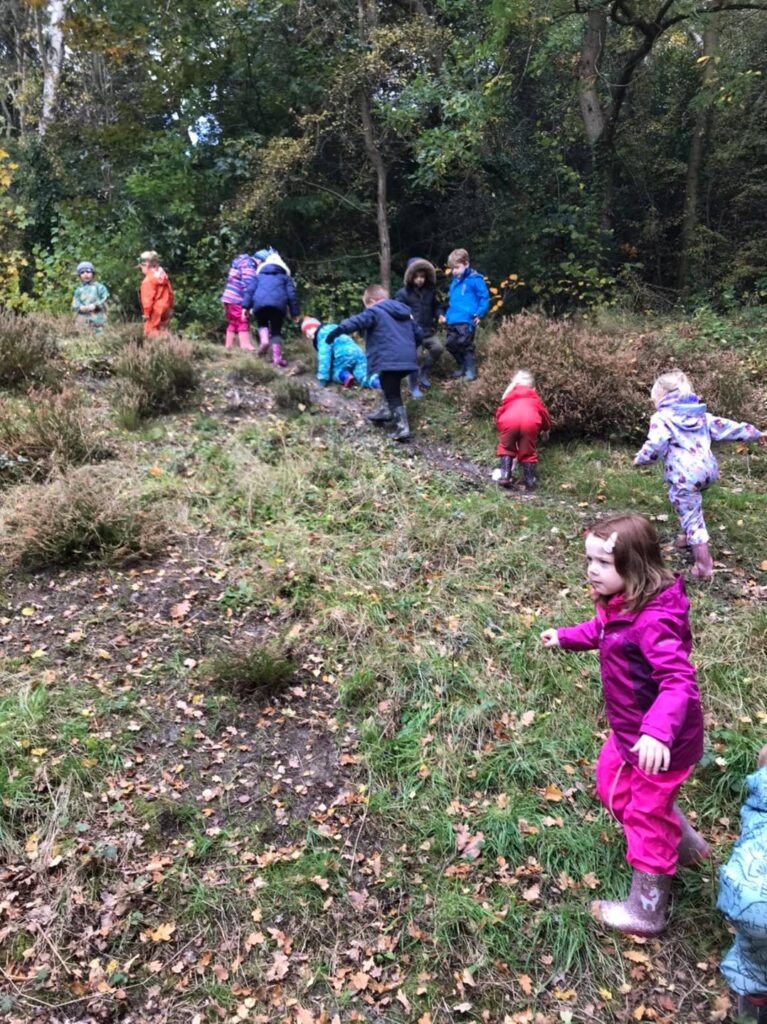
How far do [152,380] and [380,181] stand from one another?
20.5 ft

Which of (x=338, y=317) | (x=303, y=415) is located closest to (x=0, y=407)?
(x=303, y=415)

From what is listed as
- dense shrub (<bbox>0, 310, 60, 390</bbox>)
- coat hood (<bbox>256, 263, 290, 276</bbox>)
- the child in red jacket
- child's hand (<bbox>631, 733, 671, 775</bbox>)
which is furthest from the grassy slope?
coat hood (<bbox>256, 263, 290, 276</bbox>)

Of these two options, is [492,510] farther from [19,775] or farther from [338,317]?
[338,317]

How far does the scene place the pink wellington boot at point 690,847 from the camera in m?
2.78

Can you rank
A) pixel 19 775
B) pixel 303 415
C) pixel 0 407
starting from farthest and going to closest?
1. pixel 303 415
2. pixel 0 407
3. pixel 19 775

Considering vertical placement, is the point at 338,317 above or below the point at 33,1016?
above

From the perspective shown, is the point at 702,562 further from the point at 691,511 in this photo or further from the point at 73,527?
the point at 73,527

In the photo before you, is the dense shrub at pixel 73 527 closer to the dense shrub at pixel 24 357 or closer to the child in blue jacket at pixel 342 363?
the dense shrub at pixel 24 357

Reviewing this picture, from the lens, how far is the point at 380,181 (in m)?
11.4

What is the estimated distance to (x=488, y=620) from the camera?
439cm

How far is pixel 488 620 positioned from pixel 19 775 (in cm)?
265

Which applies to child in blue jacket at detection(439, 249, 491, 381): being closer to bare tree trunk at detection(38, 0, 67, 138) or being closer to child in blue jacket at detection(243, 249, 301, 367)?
child in blue jacket at detection(243, 249, 301, 367)

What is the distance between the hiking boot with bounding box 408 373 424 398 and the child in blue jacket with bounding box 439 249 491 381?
0.62 metres

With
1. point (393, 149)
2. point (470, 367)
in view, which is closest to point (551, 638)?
point (470, 367)
